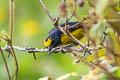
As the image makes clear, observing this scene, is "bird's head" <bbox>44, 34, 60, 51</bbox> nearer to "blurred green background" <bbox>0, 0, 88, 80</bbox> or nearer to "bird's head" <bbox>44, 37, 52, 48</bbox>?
"bird's head" <bbox>44, 37, 52, 48</bbox>

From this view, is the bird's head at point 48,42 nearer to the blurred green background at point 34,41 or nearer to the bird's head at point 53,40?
the bird's head at point 53,40

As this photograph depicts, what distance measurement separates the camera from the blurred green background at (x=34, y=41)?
4743 millimetres

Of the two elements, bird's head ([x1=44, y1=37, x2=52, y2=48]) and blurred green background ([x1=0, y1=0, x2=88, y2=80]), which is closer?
bird's head ([x1=44, y1=37, x2=52, y2=48])

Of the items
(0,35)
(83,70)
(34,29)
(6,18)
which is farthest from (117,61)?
(6,18)

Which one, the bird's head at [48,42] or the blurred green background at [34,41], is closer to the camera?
the bird's head at [48,42]

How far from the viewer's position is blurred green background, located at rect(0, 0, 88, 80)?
4743 millimetres

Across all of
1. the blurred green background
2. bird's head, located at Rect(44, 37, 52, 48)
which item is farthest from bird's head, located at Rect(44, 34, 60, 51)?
the blurred green background

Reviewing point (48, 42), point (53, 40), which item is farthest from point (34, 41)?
point (48, 42)

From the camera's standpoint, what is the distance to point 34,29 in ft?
21.2

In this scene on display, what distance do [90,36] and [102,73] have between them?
104 mm

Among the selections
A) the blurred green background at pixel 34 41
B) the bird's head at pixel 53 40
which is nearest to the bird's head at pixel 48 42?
the bird's head at pixel 53 40

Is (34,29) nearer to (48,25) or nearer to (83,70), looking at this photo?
(48,25)

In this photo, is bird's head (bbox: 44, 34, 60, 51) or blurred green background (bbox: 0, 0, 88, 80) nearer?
bird's head (bbox: 44, 34, 60, 51)

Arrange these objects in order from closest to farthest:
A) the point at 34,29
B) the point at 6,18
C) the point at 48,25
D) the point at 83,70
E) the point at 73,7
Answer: the point at 73,7 → the point at 83,70 → the point at 48,25 → the point at 34,29 → the point at 6,18
